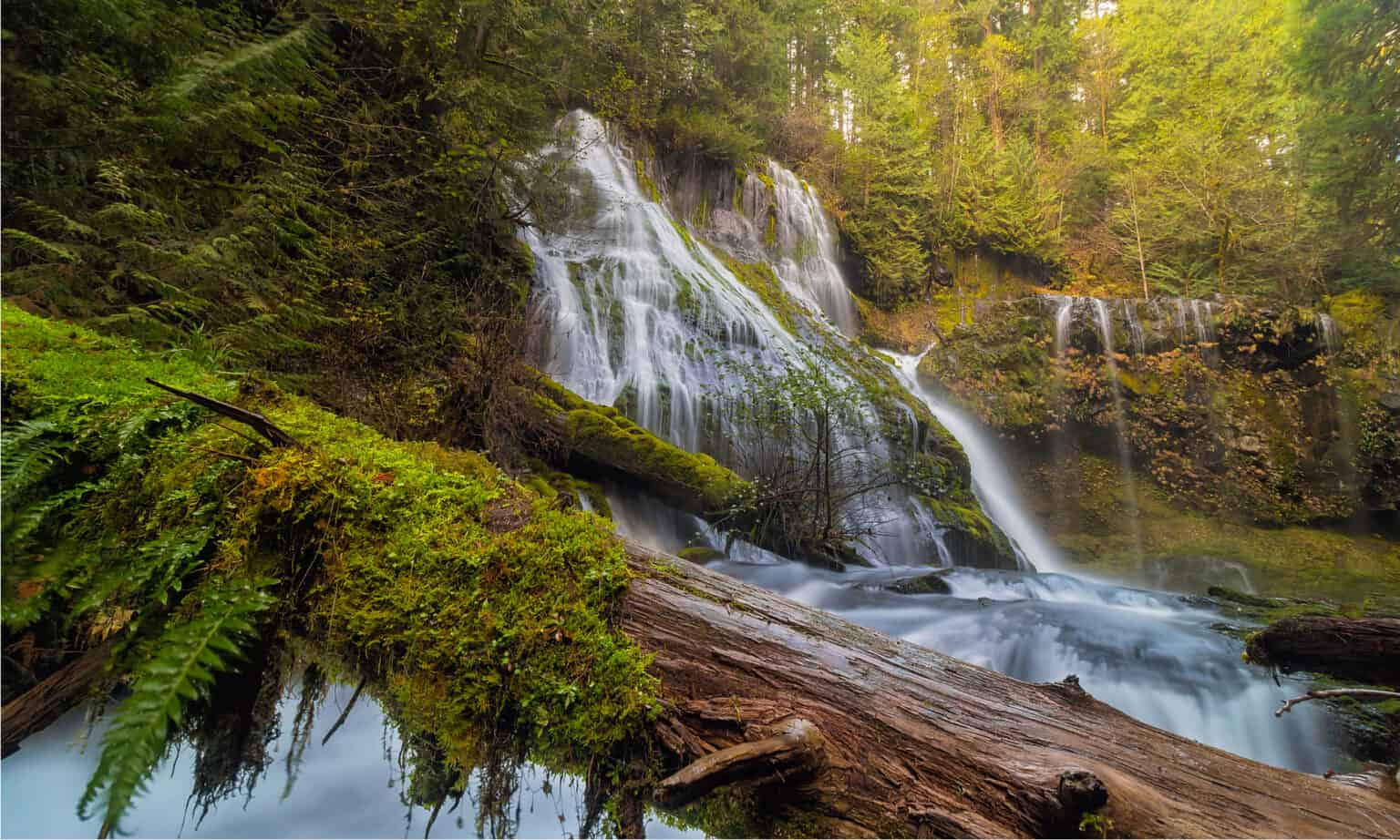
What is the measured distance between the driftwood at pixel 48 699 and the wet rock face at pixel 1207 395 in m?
14.7

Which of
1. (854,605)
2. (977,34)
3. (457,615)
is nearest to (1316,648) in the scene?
(854,605)

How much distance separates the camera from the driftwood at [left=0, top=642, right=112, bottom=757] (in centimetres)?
120

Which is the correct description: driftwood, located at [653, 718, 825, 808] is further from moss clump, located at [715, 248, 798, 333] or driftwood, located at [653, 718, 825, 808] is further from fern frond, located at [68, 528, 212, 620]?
moss clump, located at [715, 248, 798, 333]

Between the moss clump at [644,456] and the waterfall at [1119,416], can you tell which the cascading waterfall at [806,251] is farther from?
the moss clump at [644,456]

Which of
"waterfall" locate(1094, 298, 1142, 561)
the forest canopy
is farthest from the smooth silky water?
the forest canopy

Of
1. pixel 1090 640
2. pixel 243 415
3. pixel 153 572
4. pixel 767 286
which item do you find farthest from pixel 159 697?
pixel 767 286

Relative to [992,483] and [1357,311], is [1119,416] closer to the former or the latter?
[992,483]

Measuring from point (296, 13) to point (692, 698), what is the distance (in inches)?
264

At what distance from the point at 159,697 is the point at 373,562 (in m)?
0.54

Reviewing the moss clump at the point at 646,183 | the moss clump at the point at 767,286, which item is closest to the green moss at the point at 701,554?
the moss clump at the point at 767,286

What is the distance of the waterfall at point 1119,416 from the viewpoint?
477 inches

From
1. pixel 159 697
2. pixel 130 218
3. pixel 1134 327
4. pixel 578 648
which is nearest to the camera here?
pixel 159 697

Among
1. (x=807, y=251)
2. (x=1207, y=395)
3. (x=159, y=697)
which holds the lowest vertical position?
(x=159, y=697)

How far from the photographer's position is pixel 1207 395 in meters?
12.3
